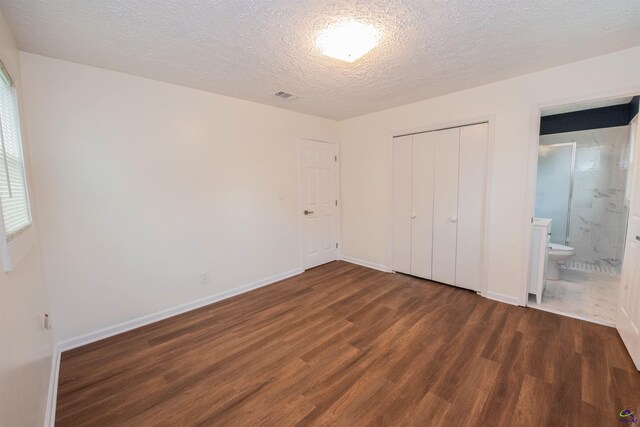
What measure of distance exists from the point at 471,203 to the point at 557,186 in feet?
7.18

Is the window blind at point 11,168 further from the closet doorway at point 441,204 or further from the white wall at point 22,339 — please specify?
the closet doorway at point 441,204

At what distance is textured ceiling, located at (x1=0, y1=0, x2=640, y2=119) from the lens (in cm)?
159

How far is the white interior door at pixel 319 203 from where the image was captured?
4.07m

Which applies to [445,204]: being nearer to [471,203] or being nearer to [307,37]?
[471,203]

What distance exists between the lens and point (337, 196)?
454 centimetres

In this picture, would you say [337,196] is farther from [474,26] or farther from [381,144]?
[474,26]

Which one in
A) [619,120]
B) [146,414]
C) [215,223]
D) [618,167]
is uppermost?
[619,120]

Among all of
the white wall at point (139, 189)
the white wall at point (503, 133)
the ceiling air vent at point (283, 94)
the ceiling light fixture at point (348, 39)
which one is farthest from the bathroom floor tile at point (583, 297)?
the ceiling air vent at point (283, 94)

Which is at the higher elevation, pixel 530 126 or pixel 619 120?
pixel 619 120

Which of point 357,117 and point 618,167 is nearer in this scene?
point 618,167

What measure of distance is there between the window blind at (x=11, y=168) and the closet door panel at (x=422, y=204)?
12.2 feet

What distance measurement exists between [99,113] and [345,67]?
223 cm

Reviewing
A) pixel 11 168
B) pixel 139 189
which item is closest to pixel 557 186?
pixel 139 189

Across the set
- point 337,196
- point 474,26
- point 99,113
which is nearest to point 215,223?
point 99,113
